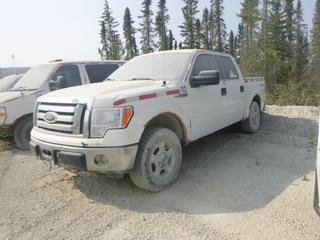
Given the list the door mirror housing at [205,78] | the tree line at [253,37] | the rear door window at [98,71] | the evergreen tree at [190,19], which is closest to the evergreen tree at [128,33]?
the tree line at [253,37]

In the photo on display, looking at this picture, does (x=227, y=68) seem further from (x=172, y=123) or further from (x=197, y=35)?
(x=197, y=35)

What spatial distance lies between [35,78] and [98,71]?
1.53 metres

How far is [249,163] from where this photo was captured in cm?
478

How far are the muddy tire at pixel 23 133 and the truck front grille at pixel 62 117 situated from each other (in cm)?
254

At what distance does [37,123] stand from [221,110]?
9.81ft

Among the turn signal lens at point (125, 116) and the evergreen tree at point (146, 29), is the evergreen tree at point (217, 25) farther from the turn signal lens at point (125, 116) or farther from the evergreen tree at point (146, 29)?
the turn signal lens at point (125, 116)

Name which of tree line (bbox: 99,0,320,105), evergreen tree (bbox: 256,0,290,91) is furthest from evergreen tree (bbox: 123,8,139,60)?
evergreen tree (bbox: 256,0,290,91)

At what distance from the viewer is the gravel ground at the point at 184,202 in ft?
9.71

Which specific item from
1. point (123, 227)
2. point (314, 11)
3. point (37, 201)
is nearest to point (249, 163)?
point (123, 227)

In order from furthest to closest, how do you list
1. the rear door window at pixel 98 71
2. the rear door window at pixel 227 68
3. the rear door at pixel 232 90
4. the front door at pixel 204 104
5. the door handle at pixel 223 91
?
the rear door window at pixel 98 71
the rear door window at pixel 227 68
the rear door at pixel 232 90
the door handle at pixel 223 91
the front door at pixel 204 104

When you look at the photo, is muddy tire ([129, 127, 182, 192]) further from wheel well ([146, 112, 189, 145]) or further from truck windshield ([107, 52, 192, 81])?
truck windshield ([107, 52, 192, 81])

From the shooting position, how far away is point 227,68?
5.67 meters

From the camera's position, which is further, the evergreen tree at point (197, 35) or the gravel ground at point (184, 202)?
the evergreen tree at point (197, 35)

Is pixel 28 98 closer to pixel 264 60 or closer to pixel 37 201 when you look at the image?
pixel 37 201
